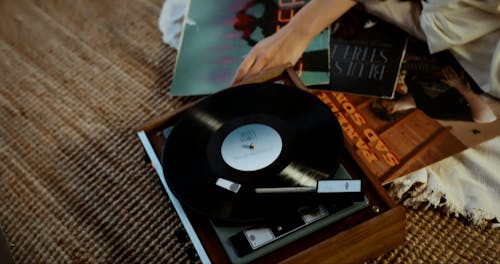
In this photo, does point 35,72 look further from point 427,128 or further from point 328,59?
point 427,128

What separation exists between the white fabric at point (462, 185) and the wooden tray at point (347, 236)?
0.12 m

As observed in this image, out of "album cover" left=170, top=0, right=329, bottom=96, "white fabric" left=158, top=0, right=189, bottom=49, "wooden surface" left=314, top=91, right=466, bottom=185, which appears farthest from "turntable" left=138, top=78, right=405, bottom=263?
"white fabric" left=158, top=0, right=189, bottom=49

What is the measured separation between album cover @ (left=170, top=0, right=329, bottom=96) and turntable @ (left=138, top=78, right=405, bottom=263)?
8.3 inches

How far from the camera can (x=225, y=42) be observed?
1052 mm

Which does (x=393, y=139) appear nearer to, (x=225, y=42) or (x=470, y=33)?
(x=470, y=33)

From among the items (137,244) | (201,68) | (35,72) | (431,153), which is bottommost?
(431,153)

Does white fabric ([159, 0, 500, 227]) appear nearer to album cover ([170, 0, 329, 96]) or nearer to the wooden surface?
the wooden surface

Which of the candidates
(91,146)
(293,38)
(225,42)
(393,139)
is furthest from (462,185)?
(91,146)

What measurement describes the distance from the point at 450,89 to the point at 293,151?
354mm

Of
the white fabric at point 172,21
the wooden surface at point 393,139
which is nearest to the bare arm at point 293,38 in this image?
the wooden surface at point 393,139

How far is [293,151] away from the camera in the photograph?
2.26 ft

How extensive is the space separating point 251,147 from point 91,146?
42cm

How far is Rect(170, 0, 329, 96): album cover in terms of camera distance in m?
0.96

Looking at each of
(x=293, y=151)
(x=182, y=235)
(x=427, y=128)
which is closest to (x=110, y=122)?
(x=182, y=235)
